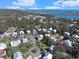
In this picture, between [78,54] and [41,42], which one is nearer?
[78,54]

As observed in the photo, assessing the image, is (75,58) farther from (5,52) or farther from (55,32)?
(55,32)

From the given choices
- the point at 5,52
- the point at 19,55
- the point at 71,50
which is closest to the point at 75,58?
the point at 71,50

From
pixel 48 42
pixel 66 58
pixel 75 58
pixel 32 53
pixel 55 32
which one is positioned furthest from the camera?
pixel 55 32

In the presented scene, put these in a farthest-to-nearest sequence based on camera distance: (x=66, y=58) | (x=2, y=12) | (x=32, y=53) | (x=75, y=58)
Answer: (x=2, y=12), (x=32, y=53), (x=75, y=58), (x=66, y=58)

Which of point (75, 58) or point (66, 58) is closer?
point (66, 58)

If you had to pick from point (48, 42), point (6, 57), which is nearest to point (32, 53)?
point (6, 57)

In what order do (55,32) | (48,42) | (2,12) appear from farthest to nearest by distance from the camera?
1. (2,12)
2. (55,32)
3. (48,42)

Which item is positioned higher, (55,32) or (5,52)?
(5,52)

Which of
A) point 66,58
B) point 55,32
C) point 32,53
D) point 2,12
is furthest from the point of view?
point 2,12

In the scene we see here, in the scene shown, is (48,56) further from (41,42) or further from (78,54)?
(41,42)
